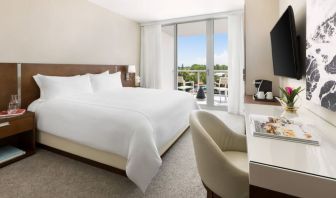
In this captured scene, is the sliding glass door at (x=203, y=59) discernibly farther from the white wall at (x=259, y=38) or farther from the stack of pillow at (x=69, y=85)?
the stack of pillow at (x=69, y=85)

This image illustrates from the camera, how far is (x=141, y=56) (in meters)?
5.31

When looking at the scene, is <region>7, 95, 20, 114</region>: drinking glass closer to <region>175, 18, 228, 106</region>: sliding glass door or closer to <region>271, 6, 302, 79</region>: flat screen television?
<region>271, 6, 302, 79</region>: flat screen television

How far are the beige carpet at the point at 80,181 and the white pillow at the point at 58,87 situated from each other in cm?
87

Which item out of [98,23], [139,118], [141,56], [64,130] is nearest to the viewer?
[139,118]

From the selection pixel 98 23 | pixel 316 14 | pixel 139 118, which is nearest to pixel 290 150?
pixel 316 14

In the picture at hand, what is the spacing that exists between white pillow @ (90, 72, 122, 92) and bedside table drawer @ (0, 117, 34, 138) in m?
1.20

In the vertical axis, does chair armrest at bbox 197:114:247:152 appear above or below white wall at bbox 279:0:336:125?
below

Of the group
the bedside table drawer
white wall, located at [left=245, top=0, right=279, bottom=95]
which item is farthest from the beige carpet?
white wall, located at [left=245, top=0, right=279, bottom=95]

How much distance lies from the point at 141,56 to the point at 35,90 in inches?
123

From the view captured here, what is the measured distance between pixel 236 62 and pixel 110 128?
357 centimetres

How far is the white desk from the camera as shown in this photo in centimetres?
58

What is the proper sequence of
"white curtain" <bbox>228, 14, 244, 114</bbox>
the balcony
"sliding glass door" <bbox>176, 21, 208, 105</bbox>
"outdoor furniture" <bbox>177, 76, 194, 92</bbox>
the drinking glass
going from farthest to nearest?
"outdoor furniture" <bbox>177, 76, 194, 92</bbox> → the balcony → "sliding glass door" <bbox>176, 21, 208, 105</bbox> → "white curtain" <bbox>228, 14, 244, 114</bbox> → the drinking glass

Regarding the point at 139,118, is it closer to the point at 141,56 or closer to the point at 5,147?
the point at 5,147

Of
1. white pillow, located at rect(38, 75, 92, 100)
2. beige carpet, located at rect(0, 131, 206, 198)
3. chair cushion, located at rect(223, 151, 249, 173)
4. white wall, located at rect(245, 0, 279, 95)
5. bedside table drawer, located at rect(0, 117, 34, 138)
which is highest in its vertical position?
white wall, located at rect(245, 0, 279, 95)
